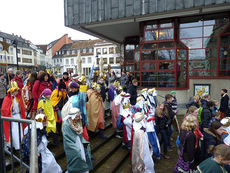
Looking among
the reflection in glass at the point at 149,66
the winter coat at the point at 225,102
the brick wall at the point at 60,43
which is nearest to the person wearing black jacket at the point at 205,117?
the winter coat at the point at 225,102

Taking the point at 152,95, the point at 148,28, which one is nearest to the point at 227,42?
the point at 148,28

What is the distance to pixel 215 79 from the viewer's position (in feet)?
37.0

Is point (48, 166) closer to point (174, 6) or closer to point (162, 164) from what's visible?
point (162, 164)

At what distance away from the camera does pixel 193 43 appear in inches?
472

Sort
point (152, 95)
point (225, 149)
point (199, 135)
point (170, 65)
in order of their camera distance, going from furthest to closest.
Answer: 1. point (170, 65)
2. point (152, 95)
3. point (199, 135)
4. point (225, 149)

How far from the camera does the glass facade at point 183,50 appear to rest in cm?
1129

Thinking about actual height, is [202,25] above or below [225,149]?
above

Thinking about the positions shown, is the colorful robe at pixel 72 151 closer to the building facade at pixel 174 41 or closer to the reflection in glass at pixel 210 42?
the building facade at pixel 174 41

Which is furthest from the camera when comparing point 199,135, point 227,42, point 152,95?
point 227,42

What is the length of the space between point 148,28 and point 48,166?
37.4 feet

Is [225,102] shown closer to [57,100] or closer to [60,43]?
[57,100]

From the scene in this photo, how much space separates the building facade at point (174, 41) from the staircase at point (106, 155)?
268 inches

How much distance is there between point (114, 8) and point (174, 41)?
472cm

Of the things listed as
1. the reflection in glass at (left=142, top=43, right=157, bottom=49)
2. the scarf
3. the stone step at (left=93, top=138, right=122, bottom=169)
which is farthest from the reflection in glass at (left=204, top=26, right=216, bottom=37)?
the scarf
